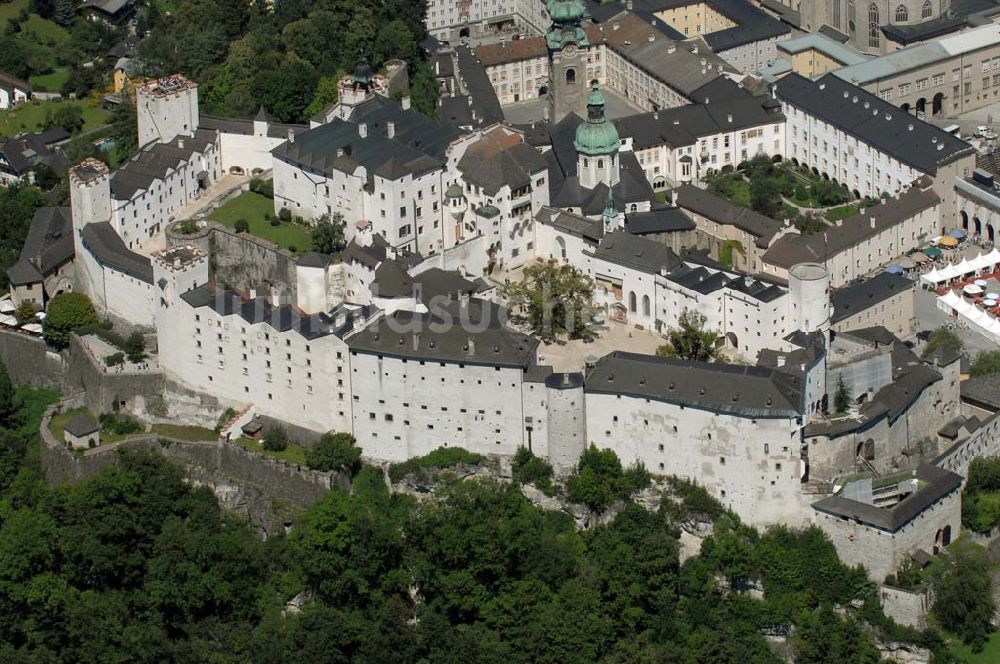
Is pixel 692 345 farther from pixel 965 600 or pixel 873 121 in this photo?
pixel 873 121

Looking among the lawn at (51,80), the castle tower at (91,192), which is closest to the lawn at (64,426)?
the castle tower at (91,192)

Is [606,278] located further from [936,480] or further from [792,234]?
[936,480]

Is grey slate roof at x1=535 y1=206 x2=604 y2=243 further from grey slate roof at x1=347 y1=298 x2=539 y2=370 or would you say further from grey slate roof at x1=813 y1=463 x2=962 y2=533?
grey slate roof at x1=813 y1=463 x2=962 y2=533

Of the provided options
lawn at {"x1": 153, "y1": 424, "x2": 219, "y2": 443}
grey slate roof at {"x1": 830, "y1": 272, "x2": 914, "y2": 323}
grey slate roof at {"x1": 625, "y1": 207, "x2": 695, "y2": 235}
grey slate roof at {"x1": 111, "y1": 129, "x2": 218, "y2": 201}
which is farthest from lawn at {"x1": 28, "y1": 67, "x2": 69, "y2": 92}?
grey slate roof at {"x1": 830, "y1": 272, "x2": 914, "y2": 323}

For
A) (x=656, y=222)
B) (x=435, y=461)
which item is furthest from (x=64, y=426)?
(x=656, y=222)

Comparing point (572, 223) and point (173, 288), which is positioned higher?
point (572, 223)

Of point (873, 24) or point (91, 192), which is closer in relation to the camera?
point (91, 192)
